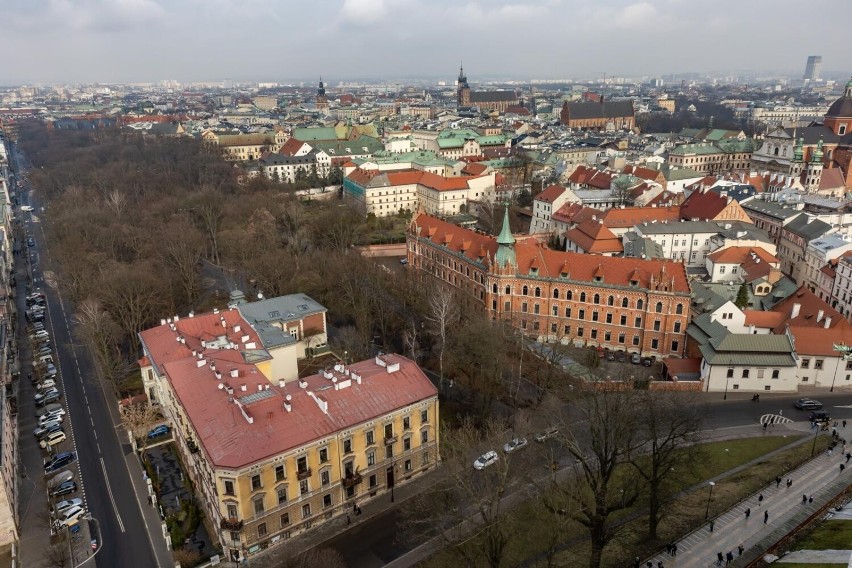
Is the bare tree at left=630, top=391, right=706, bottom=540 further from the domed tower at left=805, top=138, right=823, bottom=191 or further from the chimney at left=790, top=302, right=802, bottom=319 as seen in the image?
the domed tower at left=805, top=138, right=823, bottom=191

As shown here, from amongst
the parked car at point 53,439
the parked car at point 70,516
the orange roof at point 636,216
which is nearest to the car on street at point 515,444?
the parked car at point 70,516

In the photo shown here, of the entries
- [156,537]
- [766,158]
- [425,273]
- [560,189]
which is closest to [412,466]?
[156,537]

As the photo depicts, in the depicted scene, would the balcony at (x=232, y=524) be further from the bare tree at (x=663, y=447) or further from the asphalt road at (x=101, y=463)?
the bare tree at (x=663, y=447)

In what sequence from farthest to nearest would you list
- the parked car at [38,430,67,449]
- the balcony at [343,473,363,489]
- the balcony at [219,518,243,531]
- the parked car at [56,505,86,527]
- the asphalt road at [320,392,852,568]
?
the parked car at [38,430,67,449] → the balcony at [343,473,363,489] → the parked car at [56,505,86,527] → the asphalt road at [320,392,852,568] → the balcony at [219,518,243,531]

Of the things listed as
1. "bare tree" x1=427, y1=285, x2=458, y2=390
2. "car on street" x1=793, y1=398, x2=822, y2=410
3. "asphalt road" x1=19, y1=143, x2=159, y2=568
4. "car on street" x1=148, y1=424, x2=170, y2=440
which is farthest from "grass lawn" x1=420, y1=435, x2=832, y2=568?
"car on street" x1=148, y1=424, x2=170, y2=440

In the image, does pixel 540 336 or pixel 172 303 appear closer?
pixel 540 336

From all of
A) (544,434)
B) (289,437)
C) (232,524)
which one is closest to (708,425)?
(544,434)

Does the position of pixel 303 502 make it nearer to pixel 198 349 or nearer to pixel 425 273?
pixel 198 349
